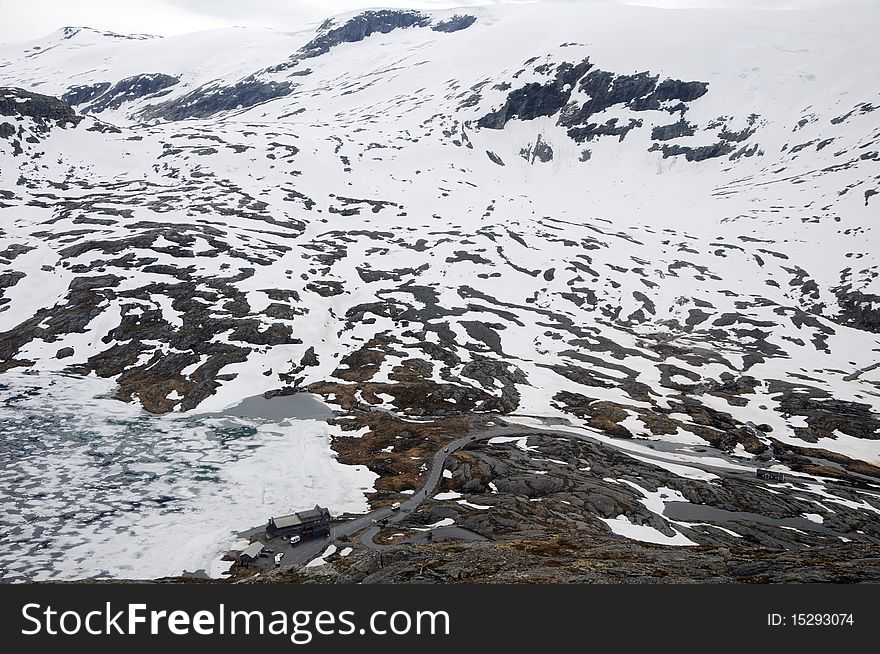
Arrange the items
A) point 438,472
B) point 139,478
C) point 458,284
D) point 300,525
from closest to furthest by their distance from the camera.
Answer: point 300,525 < point 139,478 < point 438,472 < point 458,284

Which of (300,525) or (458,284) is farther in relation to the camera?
(458,284)

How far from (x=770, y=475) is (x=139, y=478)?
2797 inches

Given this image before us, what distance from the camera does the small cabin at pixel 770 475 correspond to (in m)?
61.7

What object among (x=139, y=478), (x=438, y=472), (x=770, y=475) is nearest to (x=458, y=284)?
(x=438, y=472)

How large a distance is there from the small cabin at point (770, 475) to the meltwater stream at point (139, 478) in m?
45.9

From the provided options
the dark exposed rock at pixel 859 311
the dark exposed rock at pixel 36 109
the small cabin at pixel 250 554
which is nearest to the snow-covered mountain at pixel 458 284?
the dark exposed rock at pixel 859 311

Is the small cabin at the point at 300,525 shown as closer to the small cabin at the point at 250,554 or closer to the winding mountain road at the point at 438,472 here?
the winding mountain road at the point at 438,472

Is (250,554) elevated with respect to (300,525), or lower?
elevated

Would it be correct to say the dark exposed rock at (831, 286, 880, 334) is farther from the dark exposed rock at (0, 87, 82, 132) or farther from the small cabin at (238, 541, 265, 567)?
the dark exposed rock at (0, 87, 82, 132)

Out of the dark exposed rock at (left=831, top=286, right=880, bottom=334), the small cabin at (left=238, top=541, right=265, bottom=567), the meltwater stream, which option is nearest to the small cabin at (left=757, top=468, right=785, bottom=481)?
the meltwater stream

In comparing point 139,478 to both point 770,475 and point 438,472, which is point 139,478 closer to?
point 438,472

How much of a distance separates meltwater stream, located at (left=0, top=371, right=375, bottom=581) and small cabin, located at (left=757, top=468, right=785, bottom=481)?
151ft

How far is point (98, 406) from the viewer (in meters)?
72.2

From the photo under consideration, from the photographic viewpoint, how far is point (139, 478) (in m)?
55.7
